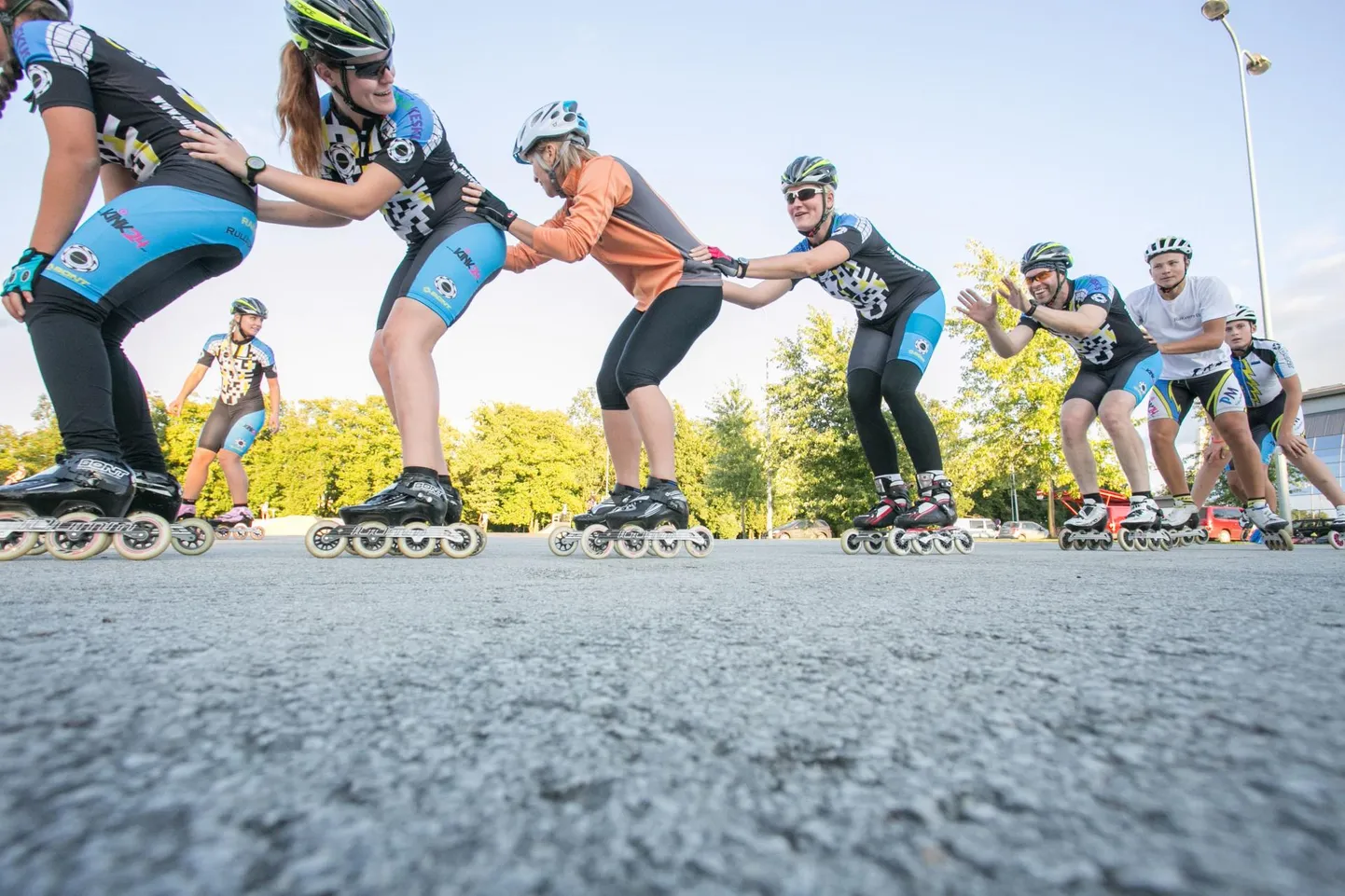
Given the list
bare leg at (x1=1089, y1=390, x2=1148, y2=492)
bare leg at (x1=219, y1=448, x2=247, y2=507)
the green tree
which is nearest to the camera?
bare leg at (x1=1089, y1=390, x2=1148, y2=492)

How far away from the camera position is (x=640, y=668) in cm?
82

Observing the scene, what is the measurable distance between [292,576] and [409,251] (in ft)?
7.10

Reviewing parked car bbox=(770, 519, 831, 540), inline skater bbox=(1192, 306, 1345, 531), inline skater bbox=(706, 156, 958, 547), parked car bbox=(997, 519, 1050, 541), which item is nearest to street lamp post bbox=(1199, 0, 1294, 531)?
inline skater bbox=(1192, 306, 1345, 531)

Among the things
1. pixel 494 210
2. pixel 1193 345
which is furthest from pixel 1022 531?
pixel 494 210

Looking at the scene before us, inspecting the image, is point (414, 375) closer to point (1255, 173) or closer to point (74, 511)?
point (74, 511)

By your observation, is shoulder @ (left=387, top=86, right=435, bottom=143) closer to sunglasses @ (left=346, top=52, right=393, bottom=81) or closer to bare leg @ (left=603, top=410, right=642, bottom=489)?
Answer: sunglasses @ (left=346, top=52, right=393, bottom=81)

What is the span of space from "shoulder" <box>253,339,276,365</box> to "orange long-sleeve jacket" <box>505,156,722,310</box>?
515 centimetres

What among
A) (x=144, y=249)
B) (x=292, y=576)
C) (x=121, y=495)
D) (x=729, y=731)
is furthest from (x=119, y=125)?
(x=729, y=731)

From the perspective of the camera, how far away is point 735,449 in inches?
1152

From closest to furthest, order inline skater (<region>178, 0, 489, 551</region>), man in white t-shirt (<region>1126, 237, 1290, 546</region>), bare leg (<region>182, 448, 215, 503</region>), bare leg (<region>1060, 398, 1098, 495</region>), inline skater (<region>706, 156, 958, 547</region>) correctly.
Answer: inline skater (<region>178, 0, 489, 551</region>) < inline skater (<region>706, 156, 958, 547</region>) < bare leg (<region>1060, 398, 1098, 495</region>) < man in white t-shirt (<region>1126, 237, 1290, 546</region>) < bare leg (<region>182, 448, 215, 503</region>)

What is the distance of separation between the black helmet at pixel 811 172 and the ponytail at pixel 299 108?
9.50 ft

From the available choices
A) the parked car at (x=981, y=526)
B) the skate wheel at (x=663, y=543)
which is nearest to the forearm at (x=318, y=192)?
the skate wheel at (x=663, y=543)

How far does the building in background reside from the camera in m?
36.2

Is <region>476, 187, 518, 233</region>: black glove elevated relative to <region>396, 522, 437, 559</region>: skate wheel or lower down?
elevated
